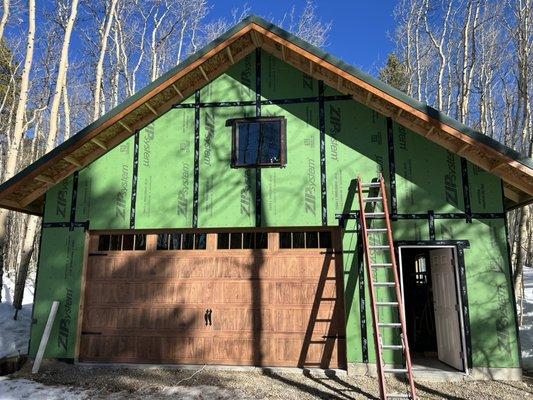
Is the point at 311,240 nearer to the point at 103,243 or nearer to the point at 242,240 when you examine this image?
the point at 242,240

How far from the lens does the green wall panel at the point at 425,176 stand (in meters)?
7.98

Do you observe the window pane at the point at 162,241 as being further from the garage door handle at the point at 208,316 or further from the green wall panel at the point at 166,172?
the garage door handle at the point at 208,316

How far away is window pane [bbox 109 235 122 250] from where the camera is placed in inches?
352

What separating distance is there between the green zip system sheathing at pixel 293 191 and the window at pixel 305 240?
0.31 metres

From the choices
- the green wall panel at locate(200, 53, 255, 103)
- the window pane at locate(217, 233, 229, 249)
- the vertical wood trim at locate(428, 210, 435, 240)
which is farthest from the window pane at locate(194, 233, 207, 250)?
the vertical wood trim at locate(428, 210, 435, 240)

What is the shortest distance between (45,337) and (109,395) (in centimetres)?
236

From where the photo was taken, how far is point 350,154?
27.5ft

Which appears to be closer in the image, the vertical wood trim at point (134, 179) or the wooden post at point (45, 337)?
the wooden post at point (45, 337)

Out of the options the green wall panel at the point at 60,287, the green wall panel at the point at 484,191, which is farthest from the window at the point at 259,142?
the green wall panel at the point at 60,287

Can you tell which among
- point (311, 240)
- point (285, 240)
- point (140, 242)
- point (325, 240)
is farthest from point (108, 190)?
point (325, 240)

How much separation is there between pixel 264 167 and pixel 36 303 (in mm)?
5465

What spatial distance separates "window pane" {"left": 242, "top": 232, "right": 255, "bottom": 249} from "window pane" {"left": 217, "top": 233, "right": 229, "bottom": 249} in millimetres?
349

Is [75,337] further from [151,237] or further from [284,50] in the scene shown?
[284,50]

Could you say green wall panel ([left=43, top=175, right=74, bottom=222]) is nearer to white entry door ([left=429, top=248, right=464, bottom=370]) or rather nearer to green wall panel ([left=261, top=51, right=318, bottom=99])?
green wall panel ([left=261, top=51, right=318, bottom=99])
